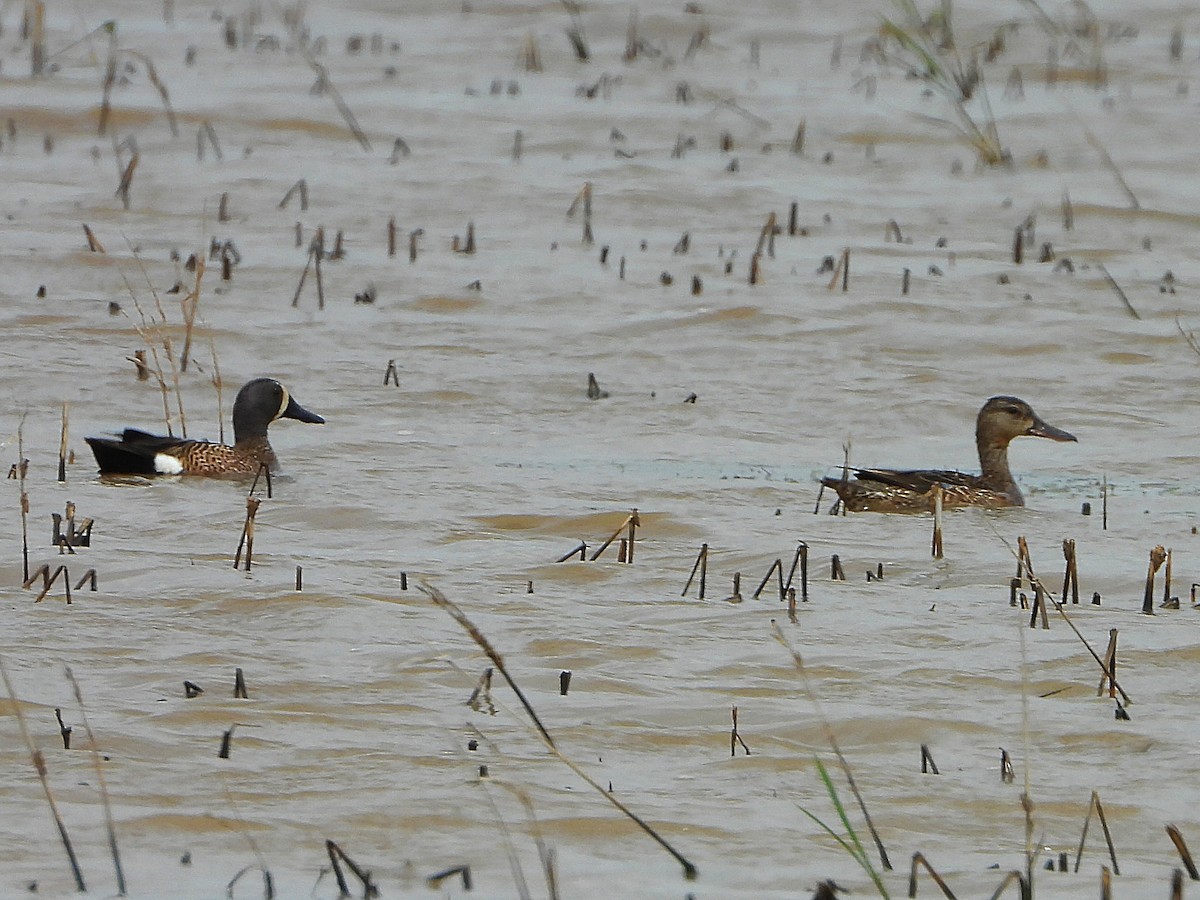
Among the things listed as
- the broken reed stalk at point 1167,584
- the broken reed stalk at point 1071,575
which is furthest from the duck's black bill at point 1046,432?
the broken reed stalk at point 1071,575

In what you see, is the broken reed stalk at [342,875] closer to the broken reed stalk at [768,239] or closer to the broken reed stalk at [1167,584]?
the broken reed stalk at [1167,584]

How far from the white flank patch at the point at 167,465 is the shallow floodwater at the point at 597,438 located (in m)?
0.11

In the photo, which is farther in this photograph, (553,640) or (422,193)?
(422,193)

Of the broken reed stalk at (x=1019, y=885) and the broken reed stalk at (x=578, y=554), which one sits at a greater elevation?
the broken reed stalk at (x=1019, y=885)

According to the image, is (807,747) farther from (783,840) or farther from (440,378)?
(440,378)

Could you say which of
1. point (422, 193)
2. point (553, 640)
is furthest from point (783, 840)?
point (422, 193)

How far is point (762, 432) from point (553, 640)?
3.38 m

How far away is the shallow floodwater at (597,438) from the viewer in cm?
432

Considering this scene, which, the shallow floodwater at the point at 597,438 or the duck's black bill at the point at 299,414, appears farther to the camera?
the duck's black bill at the point at 299,414

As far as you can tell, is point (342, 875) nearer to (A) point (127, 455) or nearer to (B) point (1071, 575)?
(B) point (1071, 575)

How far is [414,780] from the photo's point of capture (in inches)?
173

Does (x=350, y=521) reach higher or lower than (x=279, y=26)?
lower

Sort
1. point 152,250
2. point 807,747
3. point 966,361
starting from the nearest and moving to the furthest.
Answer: point 807,747 < point 966,361 < point 152,250

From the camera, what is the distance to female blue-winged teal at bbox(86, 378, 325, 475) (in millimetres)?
7500
